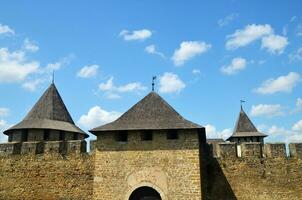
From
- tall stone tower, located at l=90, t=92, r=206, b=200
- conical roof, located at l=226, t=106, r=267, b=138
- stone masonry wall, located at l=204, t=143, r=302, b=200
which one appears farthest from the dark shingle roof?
tall stone tower, located at l=90, t=92, r=206, b=200

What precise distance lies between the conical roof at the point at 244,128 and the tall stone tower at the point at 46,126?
1347 centimetres

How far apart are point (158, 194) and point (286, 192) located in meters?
5.59

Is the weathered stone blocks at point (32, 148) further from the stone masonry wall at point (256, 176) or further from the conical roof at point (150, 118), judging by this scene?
the stone masonry wall at point (256, 176)

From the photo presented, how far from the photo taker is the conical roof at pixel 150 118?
14.4 meters

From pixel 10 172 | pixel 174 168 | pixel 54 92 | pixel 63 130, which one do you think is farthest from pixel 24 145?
pixel 174 168

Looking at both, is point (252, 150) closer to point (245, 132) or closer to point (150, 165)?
point (150, 165)

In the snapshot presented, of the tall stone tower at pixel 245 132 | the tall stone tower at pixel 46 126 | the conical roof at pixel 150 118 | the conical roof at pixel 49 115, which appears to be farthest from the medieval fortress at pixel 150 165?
the tall stone tower at pixel 245 132

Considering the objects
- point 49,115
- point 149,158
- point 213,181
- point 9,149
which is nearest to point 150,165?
point 149,158

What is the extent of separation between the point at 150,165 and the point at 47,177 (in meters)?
5.11

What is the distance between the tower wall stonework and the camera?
13.8 metres

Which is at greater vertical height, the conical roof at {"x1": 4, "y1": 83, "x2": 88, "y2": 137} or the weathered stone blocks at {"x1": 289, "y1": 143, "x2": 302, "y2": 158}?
the conical roof at {"x1": 4, "y1": 83, "x2": 88, "y2": 137}

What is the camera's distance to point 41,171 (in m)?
15.9

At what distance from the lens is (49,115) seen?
19938 millimetres

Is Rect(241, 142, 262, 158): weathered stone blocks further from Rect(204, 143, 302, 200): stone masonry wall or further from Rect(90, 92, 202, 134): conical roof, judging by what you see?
Rect(90, 92, 202, 134): conical roof
